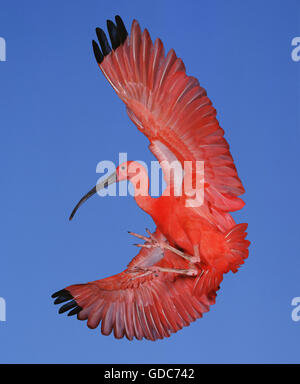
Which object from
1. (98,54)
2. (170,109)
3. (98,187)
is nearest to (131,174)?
(98,187)

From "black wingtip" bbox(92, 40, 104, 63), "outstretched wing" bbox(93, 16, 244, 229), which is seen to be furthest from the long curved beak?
"black wingtip" bbox(92, 40, 104, 63)

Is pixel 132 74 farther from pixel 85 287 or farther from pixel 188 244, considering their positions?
pixel 85 287

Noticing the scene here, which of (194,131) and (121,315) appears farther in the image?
(121,315)

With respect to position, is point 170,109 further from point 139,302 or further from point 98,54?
point 139,302

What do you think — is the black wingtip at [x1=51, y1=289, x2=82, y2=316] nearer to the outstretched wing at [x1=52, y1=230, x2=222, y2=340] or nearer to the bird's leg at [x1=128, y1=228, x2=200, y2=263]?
the outstretched wing at [x1=52, y1=230, x2=222, y2=340]

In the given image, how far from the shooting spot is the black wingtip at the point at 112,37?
5.26 feet

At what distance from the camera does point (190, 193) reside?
62.3 inches

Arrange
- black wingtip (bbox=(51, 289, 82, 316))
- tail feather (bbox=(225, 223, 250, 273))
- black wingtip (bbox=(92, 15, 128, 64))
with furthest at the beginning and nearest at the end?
1. black wingtip (bbox=(51, 289, 82, 316))
2. black wingtip (bbox=(92, 15, 128, 64))
3. tail feather (bbox=(225, 223, 250, 273))

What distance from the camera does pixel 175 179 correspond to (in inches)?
63.1

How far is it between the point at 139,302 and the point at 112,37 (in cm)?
74

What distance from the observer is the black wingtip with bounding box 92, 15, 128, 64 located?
160 cm
